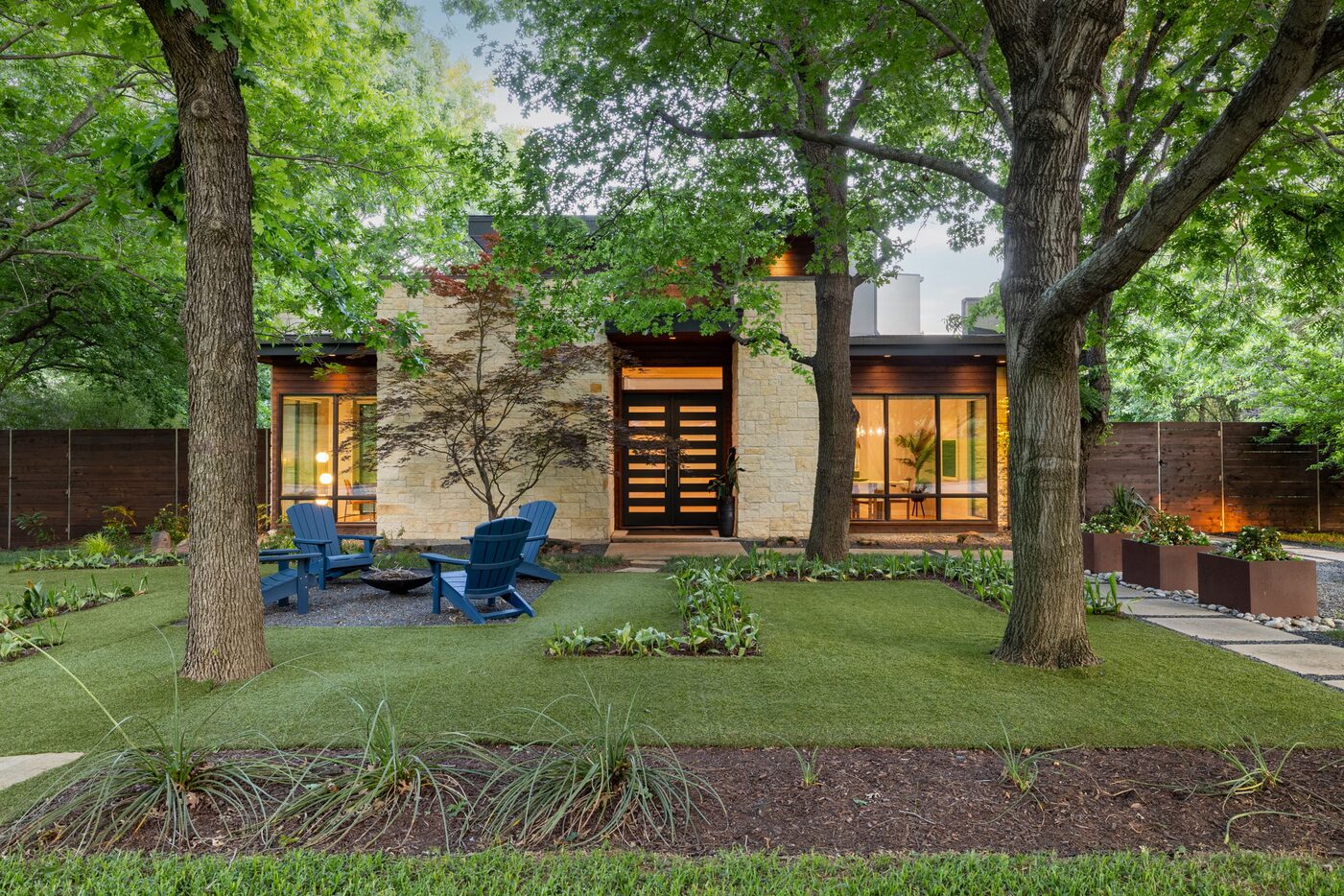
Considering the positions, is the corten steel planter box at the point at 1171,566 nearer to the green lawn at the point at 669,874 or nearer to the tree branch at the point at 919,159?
the tree branch at the point at 919,159

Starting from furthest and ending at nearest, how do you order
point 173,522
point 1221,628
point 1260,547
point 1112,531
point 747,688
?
point 173,522 < point 1112,531 < point 1260,547 < point 1221,628 < point 747,688

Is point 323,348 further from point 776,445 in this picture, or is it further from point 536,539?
point 776,445

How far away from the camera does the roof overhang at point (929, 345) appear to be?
10.3m

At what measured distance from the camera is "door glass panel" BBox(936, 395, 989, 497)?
36.5ft

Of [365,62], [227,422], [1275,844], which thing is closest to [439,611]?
[227,422]

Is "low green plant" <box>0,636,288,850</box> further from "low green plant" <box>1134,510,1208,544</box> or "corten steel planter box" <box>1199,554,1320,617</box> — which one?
"low green plant" <box>1134,510,1208,544</box>

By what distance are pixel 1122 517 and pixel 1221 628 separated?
2.92 m

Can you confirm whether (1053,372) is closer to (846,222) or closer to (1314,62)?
(1314,62)

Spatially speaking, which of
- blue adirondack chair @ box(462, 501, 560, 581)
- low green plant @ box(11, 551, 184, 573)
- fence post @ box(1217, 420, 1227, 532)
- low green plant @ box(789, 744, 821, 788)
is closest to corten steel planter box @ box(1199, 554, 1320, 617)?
low green plant @ box(789, 744, 821, 788)

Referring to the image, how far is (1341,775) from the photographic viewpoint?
250 cm

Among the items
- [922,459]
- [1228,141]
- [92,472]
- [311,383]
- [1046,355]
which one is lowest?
[92,472]

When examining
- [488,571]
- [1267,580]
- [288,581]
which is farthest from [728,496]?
[1267,580]

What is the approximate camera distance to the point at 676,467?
11.3 meters

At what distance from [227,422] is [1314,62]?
550 centimetres
